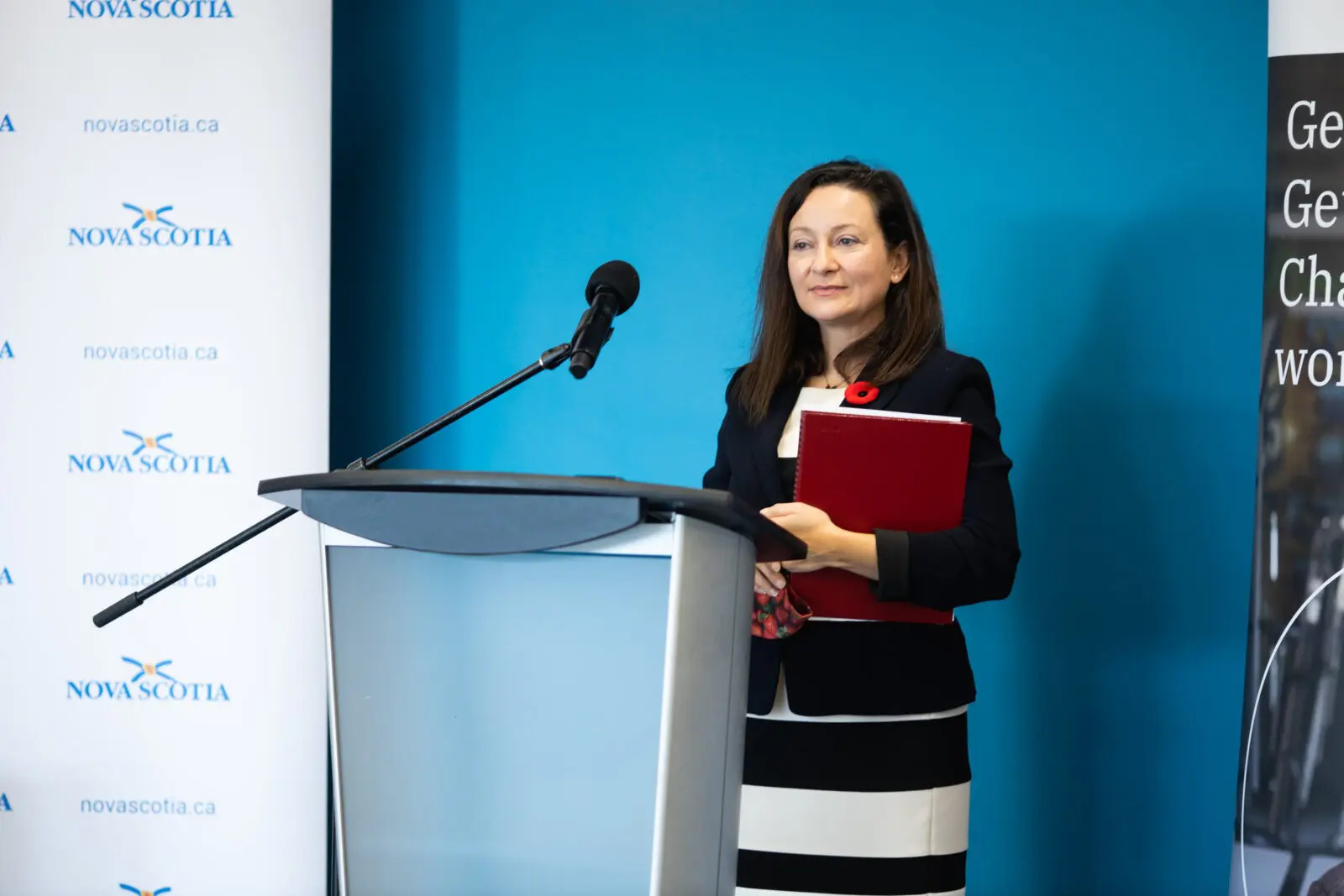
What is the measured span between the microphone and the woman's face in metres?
0.43

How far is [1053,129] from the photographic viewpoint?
2789 mm

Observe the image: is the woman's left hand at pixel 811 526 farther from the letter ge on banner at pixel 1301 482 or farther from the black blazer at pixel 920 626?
the letter ge on banner at pixel 1301 482

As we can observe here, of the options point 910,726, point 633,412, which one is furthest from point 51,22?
point 910,726

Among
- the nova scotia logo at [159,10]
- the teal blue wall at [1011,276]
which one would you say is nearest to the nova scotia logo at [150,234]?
the nova scotia logo at [159,10]

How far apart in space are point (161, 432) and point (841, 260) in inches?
63.4

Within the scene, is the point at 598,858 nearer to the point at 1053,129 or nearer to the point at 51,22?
the point at 1053,129

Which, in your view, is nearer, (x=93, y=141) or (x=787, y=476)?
(x=787, y=476)

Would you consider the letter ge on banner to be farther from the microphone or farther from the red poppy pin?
the microphone

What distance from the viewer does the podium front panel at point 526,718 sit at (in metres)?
0.96

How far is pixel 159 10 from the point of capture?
271cm

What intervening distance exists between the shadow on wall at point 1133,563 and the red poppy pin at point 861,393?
1127 mm

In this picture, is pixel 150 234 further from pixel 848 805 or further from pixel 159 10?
pixel 848 805

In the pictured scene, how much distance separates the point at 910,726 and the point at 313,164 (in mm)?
1794

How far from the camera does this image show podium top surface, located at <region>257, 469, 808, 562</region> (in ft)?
2.90
